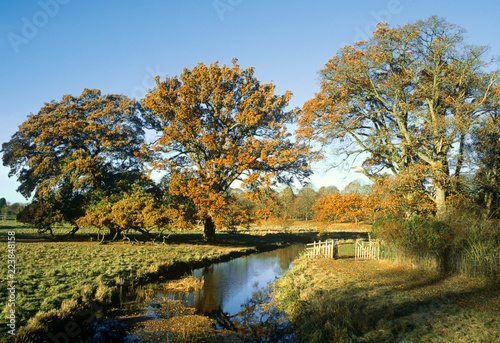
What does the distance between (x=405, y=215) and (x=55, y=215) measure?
2572 cm

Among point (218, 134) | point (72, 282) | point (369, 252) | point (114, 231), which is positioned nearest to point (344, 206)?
point (369, 252)

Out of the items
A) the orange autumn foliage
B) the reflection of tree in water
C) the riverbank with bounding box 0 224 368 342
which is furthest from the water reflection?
the orange autumn foliage

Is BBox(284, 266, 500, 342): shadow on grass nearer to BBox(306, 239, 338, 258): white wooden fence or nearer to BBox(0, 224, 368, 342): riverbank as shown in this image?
BBox(0, 224, 368, 342): riverbank

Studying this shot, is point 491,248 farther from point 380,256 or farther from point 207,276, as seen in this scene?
point 207,276

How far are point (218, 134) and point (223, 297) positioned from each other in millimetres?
15240

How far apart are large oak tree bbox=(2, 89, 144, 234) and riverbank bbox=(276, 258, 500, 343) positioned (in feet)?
67.9

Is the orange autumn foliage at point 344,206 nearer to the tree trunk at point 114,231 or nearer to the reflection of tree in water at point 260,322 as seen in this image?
the reflection of tree in water at point 260,322

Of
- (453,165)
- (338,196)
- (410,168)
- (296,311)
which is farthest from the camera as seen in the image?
(338,196)

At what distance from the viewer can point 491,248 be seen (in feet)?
36.2

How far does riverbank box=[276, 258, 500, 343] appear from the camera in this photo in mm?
6820

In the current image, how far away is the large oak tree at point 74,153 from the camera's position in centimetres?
2602

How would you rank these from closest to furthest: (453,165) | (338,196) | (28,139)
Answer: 1. (453,165)
2. (338,196)
3. (28,139)

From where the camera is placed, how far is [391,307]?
8242 mm

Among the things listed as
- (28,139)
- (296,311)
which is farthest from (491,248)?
(28,139)
